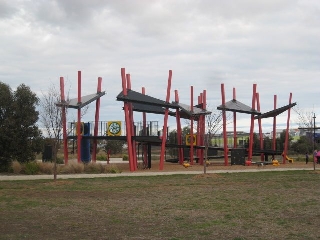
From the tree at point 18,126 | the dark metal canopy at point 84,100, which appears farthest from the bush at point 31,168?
the dark metal canopy at point 84,100

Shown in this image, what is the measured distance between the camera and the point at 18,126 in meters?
26.2

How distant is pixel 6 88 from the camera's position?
26.9 m

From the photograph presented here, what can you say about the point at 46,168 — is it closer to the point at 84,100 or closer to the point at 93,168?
the point at 93,168

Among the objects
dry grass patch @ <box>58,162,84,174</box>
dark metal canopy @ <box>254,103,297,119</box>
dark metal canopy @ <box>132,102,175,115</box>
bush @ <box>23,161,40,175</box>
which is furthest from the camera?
dark metal canopy @ <box>254,103,297,119</box>

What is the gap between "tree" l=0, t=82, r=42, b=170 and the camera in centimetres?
2592

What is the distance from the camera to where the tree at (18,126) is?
1021 inches

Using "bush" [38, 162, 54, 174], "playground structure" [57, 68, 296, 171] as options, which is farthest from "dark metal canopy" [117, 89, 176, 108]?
"bush" [38, 162, 54, 174]

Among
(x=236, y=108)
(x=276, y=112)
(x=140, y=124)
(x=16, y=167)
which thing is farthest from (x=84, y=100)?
(x=276, y=112)

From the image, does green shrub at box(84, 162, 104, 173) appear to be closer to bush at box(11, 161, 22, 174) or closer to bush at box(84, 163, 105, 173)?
bush at box(84, 163, 105, 173)

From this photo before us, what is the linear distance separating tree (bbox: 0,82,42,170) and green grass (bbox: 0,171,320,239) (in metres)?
9.40

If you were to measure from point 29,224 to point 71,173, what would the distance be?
15.6 meters

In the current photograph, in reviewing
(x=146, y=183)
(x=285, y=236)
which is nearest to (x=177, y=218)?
(x=285, y=236)

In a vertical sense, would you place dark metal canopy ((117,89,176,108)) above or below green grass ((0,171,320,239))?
above

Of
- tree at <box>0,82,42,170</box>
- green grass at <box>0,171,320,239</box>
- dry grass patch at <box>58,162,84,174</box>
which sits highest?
tree at <box>0,82,42,170</box>
